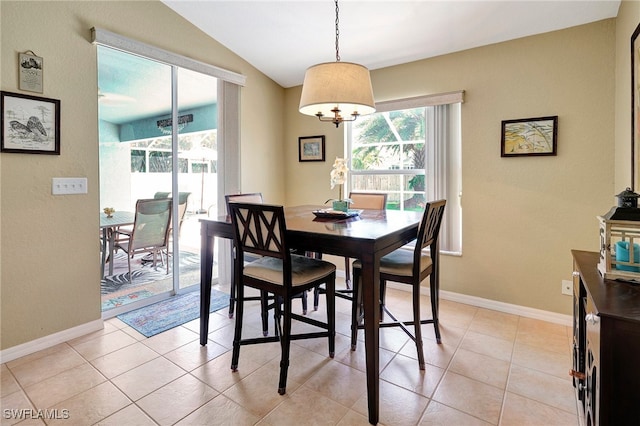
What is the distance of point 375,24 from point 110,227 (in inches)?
112

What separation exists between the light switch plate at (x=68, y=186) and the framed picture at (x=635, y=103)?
3563mm

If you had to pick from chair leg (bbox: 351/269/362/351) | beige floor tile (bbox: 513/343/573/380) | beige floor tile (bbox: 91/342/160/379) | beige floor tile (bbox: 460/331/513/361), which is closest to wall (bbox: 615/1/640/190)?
beige floor tile (bbox: 513/343/573/380)

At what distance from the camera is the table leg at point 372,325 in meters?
1.62

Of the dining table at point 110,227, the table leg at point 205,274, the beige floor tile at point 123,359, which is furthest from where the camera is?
the dining table at point 110,227

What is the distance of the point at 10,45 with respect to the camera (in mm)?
2143

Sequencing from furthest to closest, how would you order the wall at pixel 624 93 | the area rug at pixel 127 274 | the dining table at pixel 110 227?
the area rug at pixel 127 274 → the dining table at pixel 110 227 → the wall at pixel 624 93

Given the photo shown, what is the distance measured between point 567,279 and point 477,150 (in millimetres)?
1280

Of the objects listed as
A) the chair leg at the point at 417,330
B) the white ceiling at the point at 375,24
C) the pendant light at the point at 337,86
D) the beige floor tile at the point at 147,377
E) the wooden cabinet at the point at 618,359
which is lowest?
the beige floor tile at the point at 147,377

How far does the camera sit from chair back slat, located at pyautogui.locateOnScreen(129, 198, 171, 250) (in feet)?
10.2

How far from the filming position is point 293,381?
195 centimetres

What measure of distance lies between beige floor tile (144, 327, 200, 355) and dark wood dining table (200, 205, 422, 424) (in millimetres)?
175

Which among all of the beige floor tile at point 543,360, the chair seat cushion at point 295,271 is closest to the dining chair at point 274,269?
the chair seat cushion at point 295,271

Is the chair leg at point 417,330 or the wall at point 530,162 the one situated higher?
the wall at point 530,162

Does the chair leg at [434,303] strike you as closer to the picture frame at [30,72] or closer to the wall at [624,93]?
the wall at [624,93]
